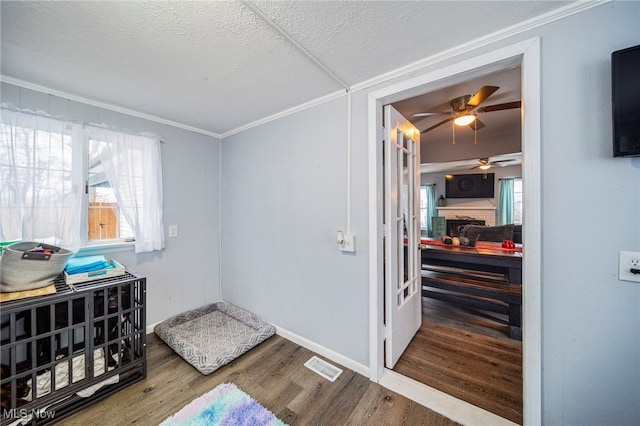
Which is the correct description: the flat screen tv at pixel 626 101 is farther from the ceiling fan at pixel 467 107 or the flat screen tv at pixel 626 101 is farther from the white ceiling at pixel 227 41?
the ceiling fan at pixel 467 107

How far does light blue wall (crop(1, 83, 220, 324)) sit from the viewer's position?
2324mm

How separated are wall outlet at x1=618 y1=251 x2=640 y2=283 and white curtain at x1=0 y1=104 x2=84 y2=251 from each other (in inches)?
137

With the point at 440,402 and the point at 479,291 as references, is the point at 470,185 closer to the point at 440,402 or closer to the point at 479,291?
the point at 479,291

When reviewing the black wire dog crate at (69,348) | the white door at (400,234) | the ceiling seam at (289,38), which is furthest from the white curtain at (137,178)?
the white door at (400,234)

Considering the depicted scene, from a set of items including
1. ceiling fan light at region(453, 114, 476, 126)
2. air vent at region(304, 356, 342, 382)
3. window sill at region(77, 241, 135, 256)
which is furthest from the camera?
ceiling fan light at region(453, 114, 476, 126)

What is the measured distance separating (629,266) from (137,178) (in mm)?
3459

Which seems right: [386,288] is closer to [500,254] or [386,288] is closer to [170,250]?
[500,254]

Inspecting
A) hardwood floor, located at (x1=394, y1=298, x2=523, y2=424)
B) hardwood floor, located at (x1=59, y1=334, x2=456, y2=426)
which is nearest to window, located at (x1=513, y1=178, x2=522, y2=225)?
hardwood floor, located at (x1=394, y1=298, x2=523, y2=424)

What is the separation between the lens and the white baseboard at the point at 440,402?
55.6 inches

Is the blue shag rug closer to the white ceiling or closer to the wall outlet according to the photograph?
the wall outlet

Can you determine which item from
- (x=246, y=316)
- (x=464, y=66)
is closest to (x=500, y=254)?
(x=464, y=66)

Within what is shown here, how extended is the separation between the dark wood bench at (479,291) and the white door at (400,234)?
2.22ft

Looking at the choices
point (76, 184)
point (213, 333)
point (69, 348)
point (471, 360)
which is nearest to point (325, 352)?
point (213, 333)

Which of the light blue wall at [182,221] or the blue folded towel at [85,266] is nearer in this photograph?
the blue folded towel at [85,266]
